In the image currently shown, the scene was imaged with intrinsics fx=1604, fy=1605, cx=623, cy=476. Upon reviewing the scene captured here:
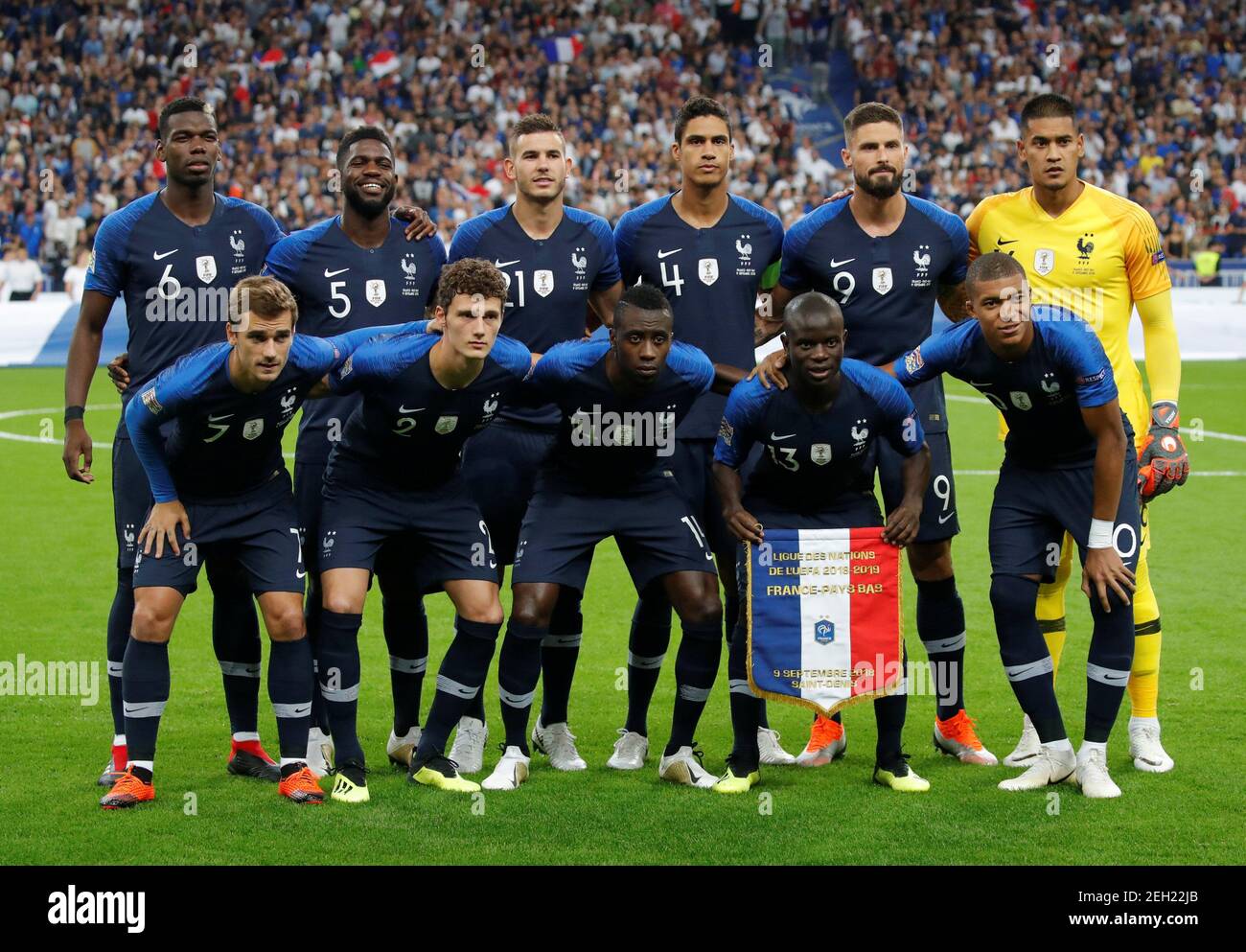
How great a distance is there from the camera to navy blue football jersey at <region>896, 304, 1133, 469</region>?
6117 millimetres

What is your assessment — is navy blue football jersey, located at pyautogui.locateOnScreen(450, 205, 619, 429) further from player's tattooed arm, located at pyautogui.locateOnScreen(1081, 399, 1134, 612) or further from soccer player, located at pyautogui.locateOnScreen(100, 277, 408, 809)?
player's tattooed arm, located at pyautogui.locateOnScreen(1081, 399, 1134, 612)

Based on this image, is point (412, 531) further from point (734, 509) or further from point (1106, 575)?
point (1106, 575)

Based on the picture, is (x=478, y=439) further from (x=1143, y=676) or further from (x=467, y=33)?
(x=467, y=33)

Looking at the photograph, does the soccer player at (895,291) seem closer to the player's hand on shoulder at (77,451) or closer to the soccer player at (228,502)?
the soccer player at (228,502)

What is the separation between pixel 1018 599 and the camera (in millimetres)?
6332

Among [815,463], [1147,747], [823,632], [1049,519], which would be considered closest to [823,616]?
[823,632]

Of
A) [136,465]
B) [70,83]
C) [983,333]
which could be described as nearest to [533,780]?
[136,465]

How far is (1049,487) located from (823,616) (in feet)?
3.43

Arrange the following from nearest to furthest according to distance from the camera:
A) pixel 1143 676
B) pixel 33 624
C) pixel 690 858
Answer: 1. pixel 690 858
2. pixel 1143 676
3. pixel 33 624

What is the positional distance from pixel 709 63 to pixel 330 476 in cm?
2658

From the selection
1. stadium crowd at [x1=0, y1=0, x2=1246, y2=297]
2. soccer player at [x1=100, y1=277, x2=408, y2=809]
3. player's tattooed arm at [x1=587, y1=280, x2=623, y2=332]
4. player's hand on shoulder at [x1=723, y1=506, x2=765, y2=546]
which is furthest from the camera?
stadium crowd at [x1=0, y1=0, x2=1246, y2=297]

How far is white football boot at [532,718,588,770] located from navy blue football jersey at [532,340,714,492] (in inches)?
42.6

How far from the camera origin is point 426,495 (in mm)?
6523

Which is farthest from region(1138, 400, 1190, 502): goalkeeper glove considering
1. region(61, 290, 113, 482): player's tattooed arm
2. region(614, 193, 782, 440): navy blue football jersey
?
region(61, 290, 113, 482): player's tattooed arm
